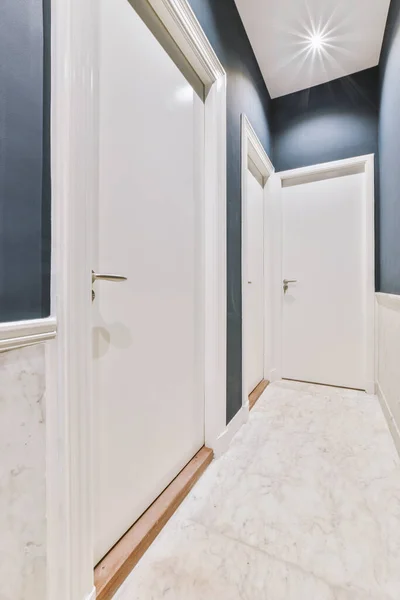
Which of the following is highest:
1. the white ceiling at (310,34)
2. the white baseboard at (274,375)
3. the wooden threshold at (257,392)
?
the white ceiling at (310,34)

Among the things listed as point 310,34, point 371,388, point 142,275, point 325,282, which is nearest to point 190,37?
point 142,275

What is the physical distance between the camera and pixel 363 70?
2322mm

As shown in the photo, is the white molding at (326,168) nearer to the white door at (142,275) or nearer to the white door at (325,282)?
the white door at (325,282)

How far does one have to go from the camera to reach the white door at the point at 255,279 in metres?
2.22

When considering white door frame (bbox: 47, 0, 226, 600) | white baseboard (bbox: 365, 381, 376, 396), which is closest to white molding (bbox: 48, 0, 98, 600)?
white door frame (bbox: 47, 0, 226, 600)

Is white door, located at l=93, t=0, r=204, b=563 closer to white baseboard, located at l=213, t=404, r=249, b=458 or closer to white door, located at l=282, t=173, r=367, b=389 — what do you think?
white baseboard, located at l=213, t=404, r=249, b=458

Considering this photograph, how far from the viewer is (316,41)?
6.64 ft

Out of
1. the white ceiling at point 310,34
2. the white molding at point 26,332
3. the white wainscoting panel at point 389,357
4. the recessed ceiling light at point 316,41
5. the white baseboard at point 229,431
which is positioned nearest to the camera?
the white molding at point 26,332

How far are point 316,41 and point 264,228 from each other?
1.35 m

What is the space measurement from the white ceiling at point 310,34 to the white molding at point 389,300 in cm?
183

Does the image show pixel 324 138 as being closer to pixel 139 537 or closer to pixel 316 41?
pixel 316 41

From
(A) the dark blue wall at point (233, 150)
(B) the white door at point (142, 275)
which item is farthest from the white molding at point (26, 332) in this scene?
(A) the dark blue wall at point (233, 150)

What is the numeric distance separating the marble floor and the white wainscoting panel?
0.16m

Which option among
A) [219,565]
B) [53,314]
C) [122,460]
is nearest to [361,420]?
[219,565]
